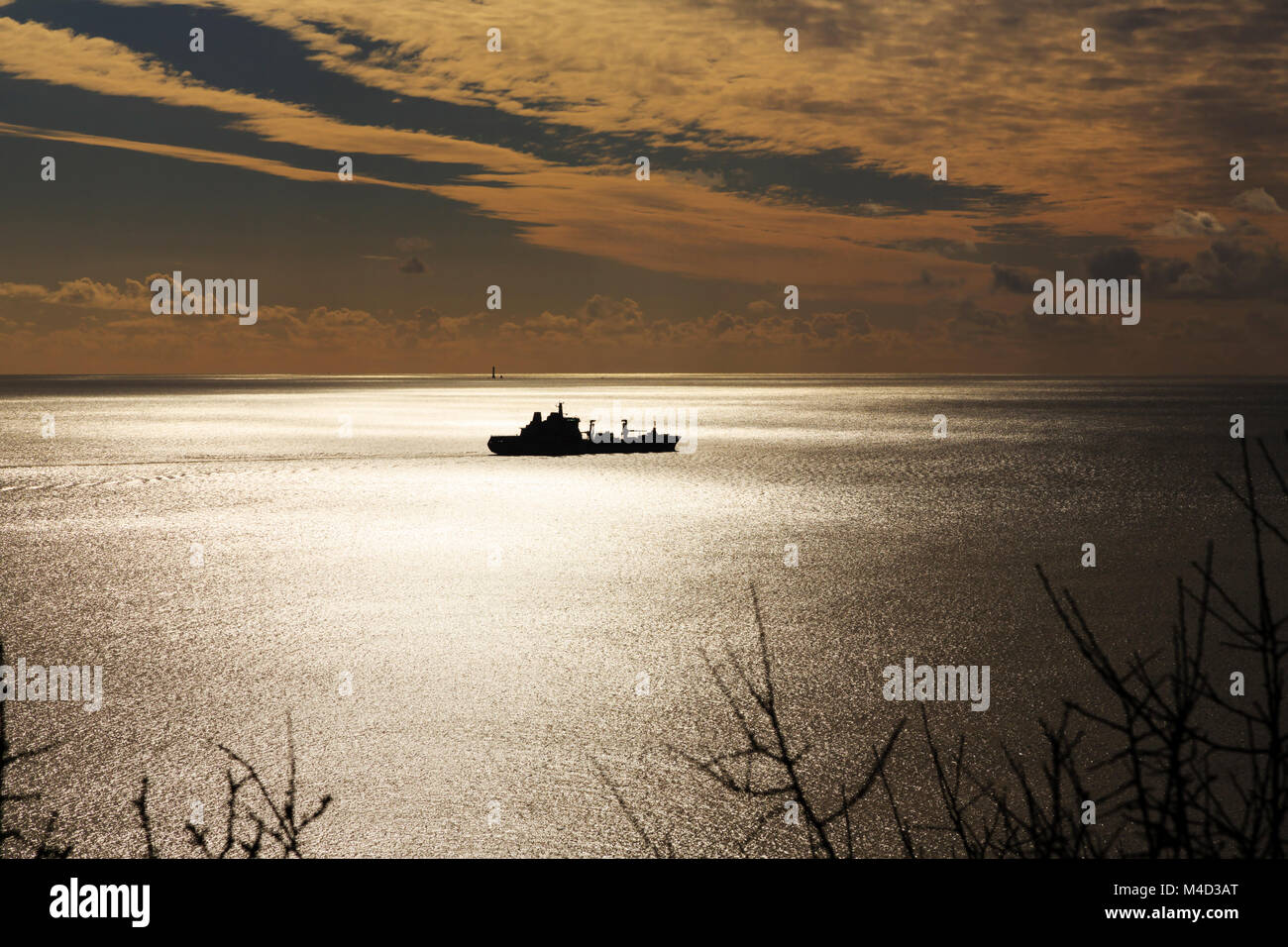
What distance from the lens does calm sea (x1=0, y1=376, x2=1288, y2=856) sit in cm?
2544

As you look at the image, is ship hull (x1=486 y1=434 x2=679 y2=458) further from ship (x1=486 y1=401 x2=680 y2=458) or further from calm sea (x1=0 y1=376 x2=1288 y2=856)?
calm sea (x1=0 y1=376 x2=1288 y2=856)

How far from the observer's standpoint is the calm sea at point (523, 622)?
25438 mm

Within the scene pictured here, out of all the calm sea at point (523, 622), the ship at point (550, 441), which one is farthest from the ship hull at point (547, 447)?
the calm sea at point (523, 622)

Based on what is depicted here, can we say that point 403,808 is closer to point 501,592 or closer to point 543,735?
point 543,735

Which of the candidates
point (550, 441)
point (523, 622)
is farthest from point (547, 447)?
point (523, 622)

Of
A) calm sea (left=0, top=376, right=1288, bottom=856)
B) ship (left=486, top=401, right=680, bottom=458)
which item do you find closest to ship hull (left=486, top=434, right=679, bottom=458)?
ship (left=486, top=401, right=680, bottom=458)

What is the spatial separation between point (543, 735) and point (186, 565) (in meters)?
38.3

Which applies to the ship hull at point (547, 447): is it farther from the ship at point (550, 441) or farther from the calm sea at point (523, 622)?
the calm sea at point (523, 622)

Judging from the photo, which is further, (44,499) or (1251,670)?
(44,499)

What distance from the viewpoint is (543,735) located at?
96.6ft
